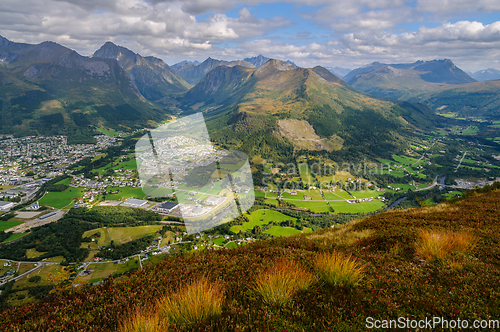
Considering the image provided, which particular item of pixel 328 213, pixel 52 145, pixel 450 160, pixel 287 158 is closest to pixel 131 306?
pixel 328 213

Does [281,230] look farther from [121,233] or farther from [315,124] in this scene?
[315,124]

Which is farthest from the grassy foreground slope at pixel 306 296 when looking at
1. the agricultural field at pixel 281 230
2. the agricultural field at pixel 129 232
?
the agricultural field at pixel 281 230

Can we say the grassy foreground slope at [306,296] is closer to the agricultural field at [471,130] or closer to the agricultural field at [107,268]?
the agricultural field at [107,268]

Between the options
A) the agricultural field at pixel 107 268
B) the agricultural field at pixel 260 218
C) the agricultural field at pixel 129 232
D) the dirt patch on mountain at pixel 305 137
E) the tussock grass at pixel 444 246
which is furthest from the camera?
the dirt patch on mountain at pixel 305 137

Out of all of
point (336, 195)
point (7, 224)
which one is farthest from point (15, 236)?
point (336, 195)

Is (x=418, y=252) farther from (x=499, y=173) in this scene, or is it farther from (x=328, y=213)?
(x=499, y=173)

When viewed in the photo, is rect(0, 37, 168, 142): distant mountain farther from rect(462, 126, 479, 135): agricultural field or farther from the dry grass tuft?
rect(462, 126, 479, 135): agricultural field

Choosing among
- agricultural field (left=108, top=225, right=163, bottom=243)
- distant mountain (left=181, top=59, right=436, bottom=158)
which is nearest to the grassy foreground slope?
agricultural field (left=108, top=225, right=163, bottom=243)
